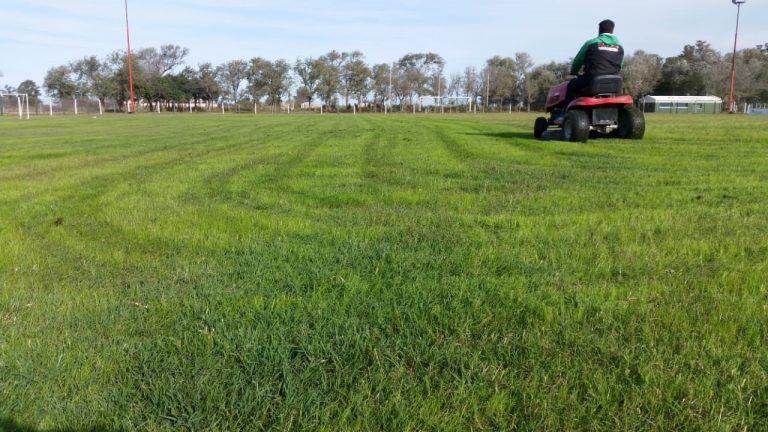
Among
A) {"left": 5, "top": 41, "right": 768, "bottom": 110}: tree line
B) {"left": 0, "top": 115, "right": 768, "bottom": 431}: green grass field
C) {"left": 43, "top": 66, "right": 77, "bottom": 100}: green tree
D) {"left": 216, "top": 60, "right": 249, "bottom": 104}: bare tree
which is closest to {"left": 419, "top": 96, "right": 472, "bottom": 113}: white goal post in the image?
{"left": 5, "top": 41, "right": 768, "bottom": 110}: tree line

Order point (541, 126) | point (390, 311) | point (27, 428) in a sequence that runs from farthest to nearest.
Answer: point (541, 126) → point (390, 311) → point (27, 428)

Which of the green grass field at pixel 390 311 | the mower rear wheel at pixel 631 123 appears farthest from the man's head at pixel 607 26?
the green grass field at pixel 390 311

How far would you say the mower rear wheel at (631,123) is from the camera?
38.9 ft

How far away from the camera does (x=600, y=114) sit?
38.3 feet

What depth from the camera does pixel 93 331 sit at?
2.66 metres

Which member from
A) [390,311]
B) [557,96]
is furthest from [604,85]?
[390,311]

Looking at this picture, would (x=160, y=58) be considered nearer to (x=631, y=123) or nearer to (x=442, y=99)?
(x=442, y=99)

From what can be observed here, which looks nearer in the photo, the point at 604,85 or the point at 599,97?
the point at 604,85

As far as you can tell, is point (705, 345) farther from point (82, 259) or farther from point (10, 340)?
point (82, 259)

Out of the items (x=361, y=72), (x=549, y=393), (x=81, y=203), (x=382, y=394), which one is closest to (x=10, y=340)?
(x=382, y=394)

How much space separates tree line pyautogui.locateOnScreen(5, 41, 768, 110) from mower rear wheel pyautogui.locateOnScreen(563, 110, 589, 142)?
8556cm

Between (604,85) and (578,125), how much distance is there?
951mm

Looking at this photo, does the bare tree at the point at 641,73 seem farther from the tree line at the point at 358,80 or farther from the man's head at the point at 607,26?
the man's head at the point at 607,26

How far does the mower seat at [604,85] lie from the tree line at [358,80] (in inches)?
3372
